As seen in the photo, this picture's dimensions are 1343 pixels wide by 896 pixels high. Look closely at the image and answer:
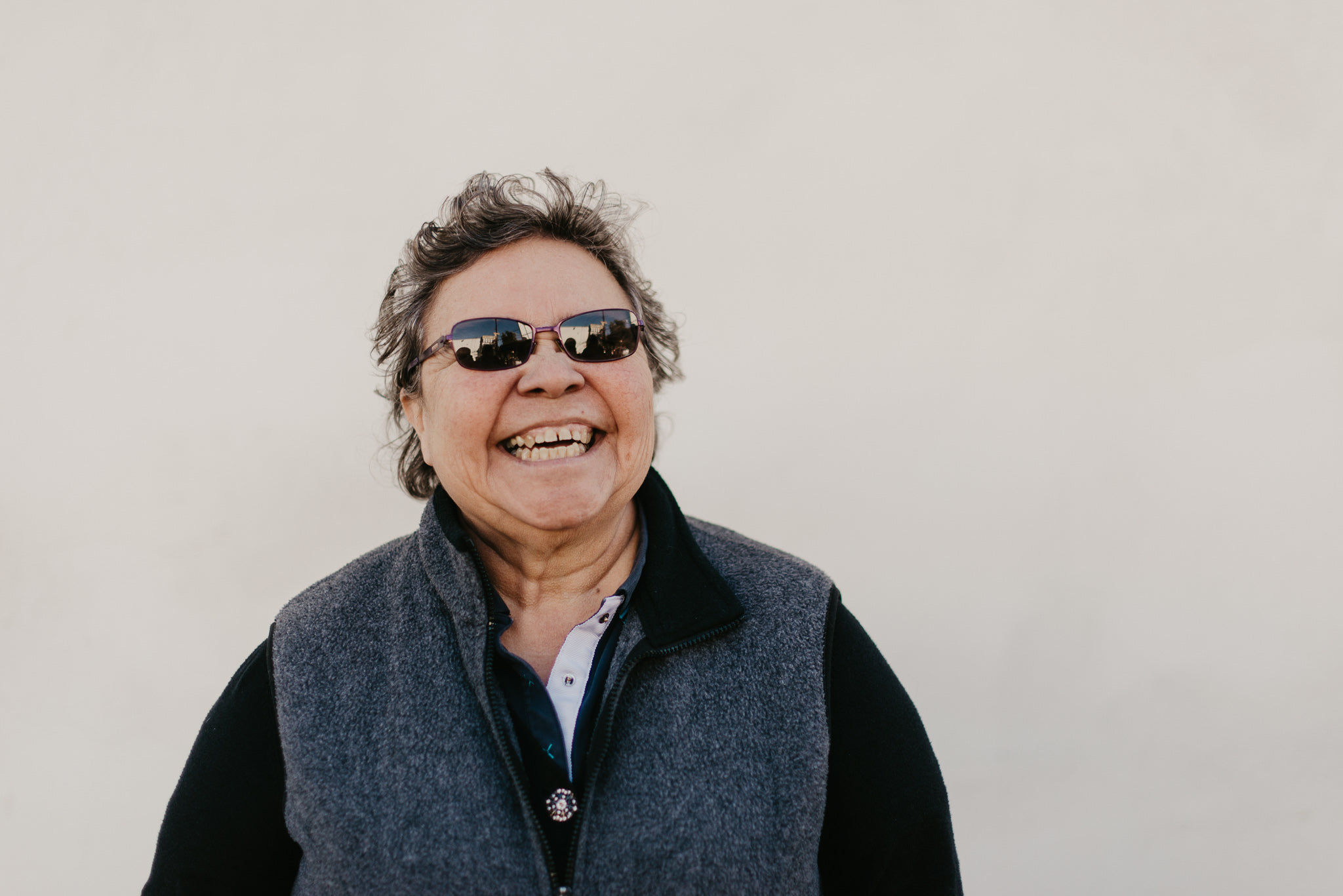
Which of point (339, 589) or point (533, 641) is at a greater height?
point (339, 589)

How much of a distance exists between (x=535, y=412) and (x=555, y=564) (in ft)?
1.16

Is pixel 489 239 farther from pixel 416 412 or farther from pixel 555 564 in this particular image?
pixel 555 564

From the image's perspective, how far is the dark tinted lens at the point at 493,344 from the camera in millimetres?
1760

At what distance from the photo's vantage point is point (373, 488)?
2.85 meters

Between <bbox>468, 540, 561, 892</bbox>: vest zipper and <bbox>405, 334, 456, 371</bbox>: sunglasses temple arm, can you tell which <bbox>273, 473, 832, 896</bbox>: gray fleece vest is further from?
<bbox>405, 334, 456, 371</bbox>: sunglasses temple arm

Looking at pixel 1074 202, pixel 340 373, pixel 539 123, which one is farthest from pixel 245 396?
pixel 1074 202

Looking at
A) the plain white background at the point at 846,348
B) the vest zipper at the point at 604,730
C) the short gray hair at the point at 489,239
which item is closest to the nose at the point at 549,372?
the short gray hair at the point at 489,239

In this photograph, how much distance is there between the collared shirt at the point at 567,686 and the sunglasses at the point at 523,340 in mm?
487

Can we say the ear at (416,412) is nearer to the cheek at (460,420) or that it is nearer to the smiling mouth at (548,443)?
the cheek at (460,420)

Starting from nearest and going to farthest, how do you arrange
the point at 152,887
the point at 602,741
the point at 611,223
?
1. the point at 602,741
2. the point at 152,887
3. the point at 611,223

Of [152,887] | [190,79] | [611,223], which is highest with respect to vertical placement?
[190,79]

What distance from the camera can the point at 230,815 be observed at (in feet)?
5.62

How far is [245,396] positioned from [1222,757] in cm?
326

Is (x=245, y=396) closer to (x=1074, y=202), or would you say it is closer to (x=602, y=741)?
(x=602, y=741)
